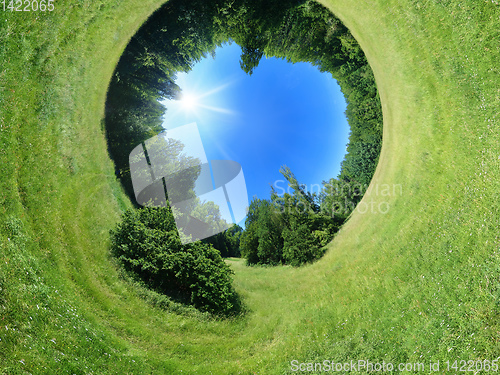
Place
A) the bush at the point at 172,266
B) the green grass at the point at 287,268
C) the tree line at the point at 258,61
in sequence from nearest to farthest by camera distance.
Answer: the green grass at the point at 287,268 → the bush at the point at 172,266 → the tree line at the point at 258,61

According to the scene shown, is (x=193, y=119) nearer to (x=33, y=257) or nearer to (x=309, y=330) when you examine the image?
(x=33, y=257)

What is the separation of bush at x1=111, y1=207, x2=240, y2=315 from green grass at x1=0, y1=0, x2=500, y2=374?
2.70ft

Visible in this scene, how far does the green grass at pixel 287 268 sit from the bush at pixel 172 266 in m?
0.82

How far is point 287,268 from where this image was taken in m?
15.5

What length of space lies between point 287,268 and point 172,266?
7.10 meters

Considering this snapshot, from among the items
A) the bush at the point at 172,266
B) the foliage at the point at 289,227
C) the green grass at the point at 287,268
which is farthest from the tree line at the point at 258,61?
the bush at the point at 172,266

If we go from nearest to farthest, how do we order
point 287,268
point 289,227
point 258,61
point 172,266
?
Result: point 172,266
point 258,61
point 287,268
point 289,227

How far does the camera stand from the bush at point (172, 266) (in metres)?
13.0

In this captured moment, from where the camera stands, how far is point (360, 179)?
15.5 m

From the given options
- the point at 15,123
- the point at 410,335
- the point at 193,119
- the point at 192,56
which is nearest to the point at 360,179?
the point at 410,335

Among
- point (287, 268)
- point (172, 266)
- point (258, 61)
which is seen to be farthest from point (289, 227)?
point (258, 61)

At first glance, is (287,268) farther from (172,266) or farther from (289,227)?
(172,266)

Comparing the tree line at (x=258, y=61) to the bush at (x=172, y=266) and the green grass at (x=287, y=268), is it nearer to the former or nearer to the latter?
the green grass at (x=287, y=268)

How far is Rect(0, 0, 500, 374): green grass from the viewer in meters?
10.3
